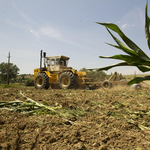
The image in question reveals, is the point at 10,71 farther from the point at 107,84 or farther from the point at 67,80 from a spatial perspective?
the point at 107,84

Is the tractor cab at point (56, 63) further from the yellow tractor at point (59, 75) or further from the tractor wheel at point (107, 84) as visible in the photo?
the tractor wheel at point (107, 84)

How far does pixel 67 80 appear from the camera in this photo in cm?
955

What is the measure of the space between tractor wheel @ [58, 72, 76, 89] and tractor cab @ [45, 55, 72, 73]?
3.05ft

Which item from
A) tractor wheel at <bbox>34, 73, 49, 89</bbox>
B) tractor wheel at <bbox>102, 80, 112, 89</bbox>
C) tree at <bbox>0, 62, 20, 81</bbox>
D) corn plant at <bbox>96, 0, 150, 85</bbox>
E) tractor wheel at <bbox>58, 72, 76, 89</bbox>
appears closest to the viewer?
corn plant at <bbox>96, 0, 150, 85</bbox>

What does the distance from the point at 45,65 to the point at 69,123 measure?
9254 millimetres

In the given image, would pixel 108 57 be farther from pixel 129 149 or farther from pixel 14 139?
pixel 14 139

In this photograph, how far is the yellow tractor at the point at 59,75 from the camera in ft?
29.4

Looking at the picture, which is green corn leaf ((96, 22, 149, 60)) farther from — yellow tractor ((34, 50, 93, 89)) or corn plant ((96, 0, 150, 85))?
yellow tractor ((34, 50, 93, 89))

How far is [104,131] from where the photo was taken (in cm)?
152

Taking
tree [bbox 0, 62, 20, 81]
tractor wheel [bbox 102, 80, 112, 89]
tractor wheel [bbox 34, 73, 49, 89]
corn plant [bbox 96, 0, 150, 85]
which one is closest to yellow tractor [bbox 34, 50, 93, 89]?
tractor wheel [bbox 34, 73, 49, 89]

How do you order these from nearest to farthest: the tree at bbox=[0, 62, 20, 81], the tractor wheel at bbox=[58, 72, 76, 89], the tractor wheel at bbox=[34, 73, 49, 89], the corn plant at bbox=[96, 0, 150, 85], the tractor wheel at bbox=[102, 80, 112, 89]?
the corn plant at bbox=[96, 0, 150, 85] < the tractor wheel at bbox=[58, 72, 76, 89] < the tractor wheel at bbox=[102, 80, 112, 89] < the tractor wheel at bbox=[34, 73, 49, 89] < the tree at bbox=[0, 62, 20, 81]

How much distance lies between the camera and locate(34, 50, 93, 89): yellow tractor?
8.95 meters

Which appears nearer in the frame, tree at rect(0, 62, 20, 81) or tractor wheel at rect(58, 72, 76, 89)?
tractor wheel at rect(58, 72, 76, 89)

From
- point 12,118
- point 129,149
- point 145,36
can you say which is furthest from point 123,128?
point 12,118
